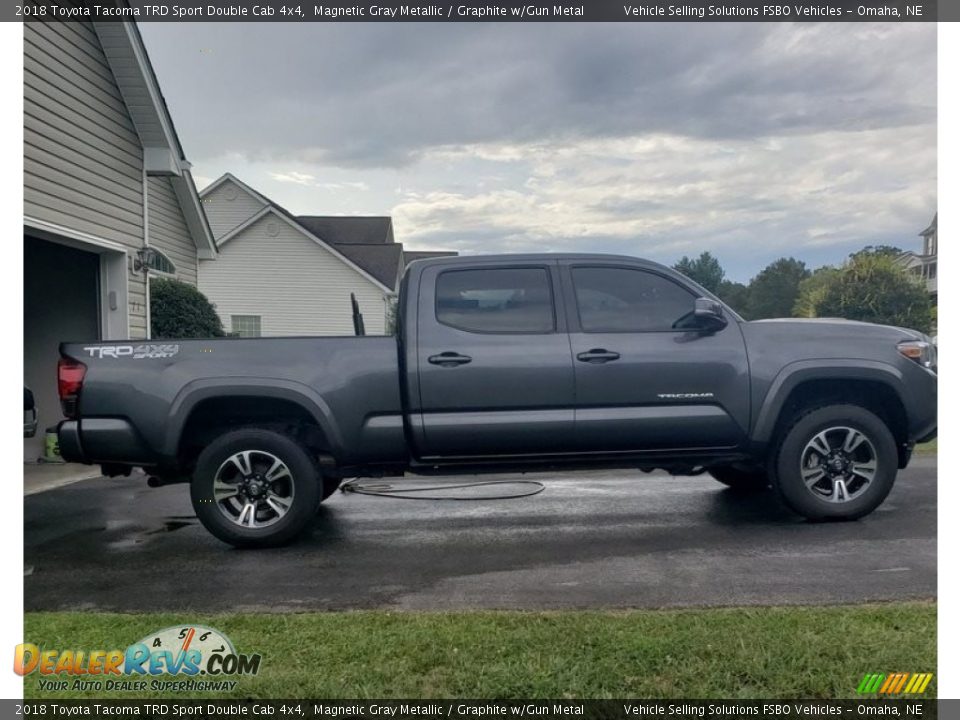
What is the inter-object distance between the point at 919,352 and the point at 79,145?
8769 millimetres

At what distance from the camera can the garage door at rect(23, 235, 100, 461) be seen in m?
9.88

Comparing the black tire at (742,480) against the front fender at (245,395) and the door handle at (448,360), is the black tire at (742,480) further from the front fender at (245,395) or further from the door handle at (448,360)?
the front fender at (245,395)

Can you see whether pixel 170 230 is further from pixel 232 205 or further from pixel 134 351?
pixel 134 351

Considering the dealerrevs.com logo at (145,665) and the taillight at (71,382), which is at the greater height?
the taillight at (71,382)

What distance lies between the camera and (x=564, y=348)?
4.96m

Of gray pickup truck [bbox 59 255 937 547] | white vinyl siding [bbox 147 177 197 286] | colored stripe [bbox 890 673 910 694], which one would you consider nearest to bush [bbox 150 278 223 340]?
white vinyl siding [bbox 147 177 197 286]

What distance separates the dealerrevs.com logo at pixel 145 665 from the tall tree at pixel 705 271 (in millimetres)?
4039

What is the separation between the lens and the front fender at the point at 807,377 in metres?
5.04

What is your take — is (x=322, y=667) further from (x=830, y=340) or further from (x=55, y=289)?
(x=55, y=289)

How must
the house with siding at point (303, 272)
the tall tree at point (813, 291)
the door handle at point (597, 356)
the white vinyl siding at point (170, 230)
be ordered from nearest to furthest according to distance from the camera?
1. the door handle at point (597, 356)
2. the tall tree at point (813, 291)
3. the house with siding at point (303, 272)
4. the white vinyl siding at point (170, 230)

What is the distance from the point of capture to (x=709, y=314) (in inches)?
193

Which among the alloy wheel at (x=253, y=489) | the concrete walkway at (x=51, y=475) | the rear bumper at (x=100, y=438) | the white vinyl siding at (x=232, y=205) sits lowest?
the concrete walkway at (x=51, y=475)

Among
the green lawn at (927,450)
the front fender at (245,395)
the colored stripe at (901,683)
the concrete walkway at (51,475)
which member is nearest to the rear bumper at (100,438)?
the front fender at (245,395)

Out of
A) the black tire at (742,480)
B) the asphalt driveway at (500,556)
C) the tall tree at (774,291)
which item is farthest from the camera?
the black tire at (742,480)
